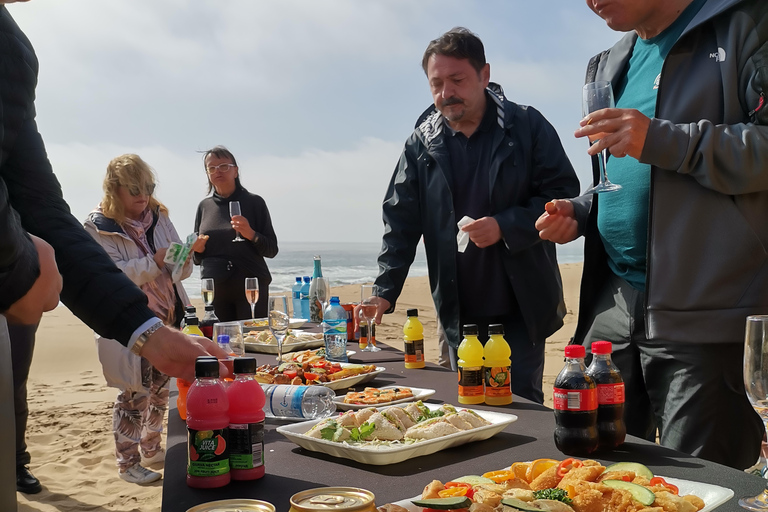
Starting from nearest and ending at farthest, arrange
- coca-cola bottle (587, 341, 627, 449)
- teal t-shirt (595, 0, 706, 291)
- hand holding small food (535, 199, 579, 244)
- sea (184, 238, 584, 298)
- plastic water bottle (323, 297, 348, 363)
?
1. coca-cola bottle (587, 341, 627, 449)
2. teal t-shirt (595, 0, 706, 291)
3. hand holding small food (535, 199, 579, 244)
4. plastic water bottle (323, 297, 348, 363)
5. sea (184, 238, 584, 298)

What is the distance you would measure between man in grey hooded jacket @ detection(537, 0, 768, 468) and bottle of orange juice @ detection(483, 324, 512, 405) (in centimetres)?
50

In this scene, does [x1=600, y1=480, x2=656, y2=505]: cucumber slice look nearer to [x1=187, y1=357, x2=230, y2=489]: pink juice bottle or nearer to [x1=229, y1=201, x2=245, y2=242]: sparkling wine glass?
[x1=187, y1=357, x2=230, y2=489]: pink juice bottle

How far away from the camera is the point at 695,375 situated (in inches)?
86.2

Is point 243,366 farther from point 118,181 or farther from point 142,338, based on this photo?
point 118,181

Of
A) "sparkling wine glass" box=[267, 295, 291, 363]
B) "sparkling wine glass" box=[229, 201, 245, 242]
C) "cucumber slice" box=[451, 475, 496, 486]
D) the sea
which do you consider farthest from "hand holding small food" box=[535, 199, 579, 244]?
the sea

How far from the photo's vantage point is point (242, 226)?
6230mm

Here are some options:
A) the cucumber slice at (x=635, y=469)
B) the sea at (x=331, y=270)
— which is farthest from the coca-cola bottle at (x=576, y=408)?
the sea at (x=331, y=270)

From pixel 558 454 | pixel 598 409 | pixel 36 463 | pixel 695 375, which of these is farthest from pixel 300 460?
pixel 36 463

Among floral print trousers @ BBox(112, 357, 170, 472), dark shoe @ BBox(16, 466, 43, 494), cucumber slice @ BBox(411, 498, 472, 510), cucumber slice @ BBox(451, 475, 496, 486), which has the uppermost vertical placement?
cucumber slice @ BBox(411, 498, 472, 510)

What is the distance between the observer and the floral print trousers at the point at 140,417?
14.6 ft

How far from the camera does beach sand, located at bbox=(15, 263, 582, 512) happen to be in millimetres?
4387

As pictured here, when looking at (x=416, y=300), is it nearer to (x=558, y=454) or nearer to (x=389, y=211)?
(x=389, y=211)

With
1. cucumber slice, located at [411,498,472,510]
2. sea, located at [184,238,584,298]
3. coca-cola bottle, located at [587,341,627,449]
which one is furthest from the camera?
sea, located at [184,238,584,298]

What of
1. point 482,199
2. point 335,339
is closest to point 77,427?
point 335,339
